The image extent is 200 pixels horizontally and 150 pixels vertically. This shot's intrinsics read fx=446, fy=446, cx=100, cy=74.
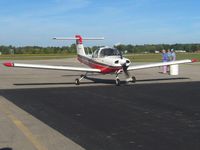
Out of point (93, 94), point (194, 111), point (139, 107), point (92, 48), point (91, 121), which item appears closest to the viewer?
point (91, 121)

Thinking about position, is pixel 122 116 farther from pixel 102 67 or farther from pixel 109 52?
pixel 109 52

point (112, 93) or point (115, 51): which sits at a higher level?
point (115, 51)

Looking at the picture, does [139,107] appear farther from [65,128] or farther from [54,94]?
[54,94]

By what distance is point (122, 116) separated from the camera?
36.8 feet

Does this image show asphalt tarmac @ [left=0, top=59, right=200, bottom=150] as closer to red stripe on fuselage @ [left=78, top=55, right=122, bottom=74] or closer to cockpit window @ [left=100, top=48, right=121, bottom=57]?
red stripe on fuselage @ [left=78, top=55, right=122, bottom=74]

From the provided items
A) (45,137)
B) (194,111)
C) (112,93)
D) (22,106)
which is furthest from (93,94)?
(45,137)

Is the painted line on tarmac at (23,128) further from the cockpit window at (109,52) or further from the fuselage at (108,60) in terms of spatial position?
the cockpit window at (109,52)

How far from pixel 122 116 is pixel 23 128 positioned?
2728 millimetres

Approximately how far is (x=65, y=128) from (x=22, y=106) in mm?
4241

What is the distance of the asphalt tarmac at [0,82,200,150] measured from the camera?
8.11 metres

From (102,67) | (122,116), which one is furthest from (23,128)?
(102,67)

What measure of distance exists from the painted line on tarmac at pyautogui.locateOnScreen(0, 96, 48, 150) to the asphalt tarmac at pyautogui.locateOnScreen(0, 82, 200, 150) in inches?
22.3

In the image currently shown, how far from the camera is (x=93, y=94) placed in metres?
17.0

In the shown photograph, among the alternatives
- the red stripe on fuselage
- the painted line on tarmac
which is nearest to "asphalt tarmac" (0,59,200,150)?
the painted line on tarmac
